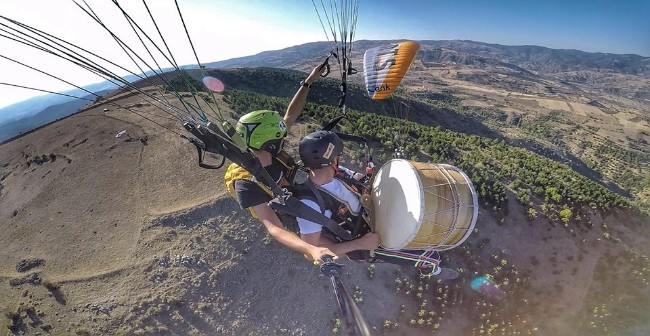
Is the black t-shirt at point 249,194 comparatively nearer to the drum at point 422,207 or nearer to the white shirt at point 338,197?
the white shirt at point 338,197

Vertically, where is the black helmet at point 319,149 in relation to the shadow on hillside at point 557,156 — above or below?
above

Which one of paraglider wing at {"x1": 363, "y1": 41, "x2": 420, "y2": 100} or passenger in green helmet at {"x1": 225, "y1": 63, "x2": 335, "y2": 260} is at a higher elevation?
paraglider wing at {"x1": 363, "y1": 41, "x2": 420, "y2": 100}

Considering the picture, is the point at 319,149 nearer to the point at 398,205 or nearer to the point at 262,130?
the point at 262,130

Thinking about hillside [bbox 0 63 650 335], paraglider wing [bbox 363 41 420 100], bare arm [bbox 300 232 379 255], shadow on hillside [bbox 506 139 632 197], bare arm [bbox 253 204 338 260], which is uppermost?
paraglider wing [bbox 363 41 420 100]

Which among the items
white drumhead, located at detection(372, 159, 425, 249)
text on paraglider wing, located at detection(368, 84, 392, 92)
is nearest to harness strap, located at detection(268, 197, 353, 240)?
white drumhead, located at detection(372, 159, 425, 249)

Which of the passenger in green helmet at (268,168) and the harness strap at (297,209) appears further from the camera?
the passenger in green helmet at (268,168)

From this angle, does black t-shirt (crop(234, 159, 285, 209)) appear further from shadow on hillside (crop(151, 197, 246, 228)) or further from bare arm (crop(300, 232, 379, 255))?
shadow on hillside (crop(151, 197, 246, 228))

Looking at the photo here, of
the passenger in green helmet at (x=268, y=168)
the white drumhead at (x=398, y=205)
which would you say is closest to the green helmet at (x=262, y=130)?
the passenger in green helmet at (x=268, y=168)

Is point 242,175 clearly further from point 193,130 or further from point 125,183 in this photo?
point 125,183
